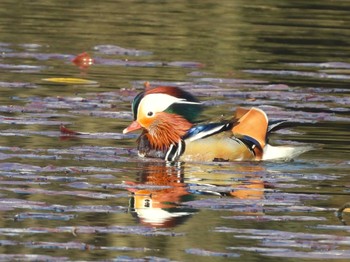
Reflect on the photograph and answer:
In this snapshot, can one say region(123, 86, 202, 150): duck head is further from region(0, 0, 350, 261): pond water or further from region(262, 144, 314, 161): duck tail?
region(262, 144, 314, 161): duck tail

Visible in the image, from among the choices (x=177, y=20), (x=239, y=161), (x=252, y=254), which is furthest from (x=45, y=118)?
(x=177, y=20)

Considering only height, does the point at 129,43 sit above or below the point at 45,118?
above

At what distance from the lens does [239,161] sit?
11.5 metres

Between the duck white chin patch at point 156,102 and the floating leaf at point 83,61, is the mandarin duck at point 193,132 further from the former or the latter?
the floating leaf at point 83,61

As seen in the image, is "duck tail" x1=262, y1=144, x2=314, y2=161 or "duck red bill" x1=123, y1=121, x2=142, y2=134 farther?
"duck red bill" x1=123, y1=121, x2=142, y2=134

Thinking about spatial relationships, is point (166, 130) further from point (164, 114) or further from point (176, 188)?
point (176, 188)

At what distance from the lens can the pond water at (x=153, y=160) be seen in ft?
28.3

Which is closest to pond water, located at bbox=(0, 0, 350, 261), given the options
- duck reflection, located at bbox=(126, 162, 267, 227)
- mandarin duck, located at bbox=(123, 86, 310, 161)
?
duck reflection, located at bbox=(126, 162, 267, 227)

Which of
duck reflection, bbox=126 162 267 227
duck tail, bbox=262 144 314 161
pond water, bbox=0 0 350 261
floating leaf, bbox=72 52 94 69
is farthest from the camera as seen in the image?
floating leaf, bbox=72 52 94 69

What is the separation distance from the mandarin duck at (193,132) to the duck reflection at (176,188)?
20cm

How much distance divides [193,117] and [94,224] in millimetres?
3153

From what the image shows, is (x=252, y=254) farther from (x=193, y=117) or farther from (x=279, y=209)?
(x=193, y=117)

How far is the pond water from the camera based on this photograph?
28.3 ft

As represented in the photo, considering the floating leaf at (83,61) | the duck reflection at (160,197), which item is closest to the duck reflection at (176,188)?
the duck reflection at (160,197)
